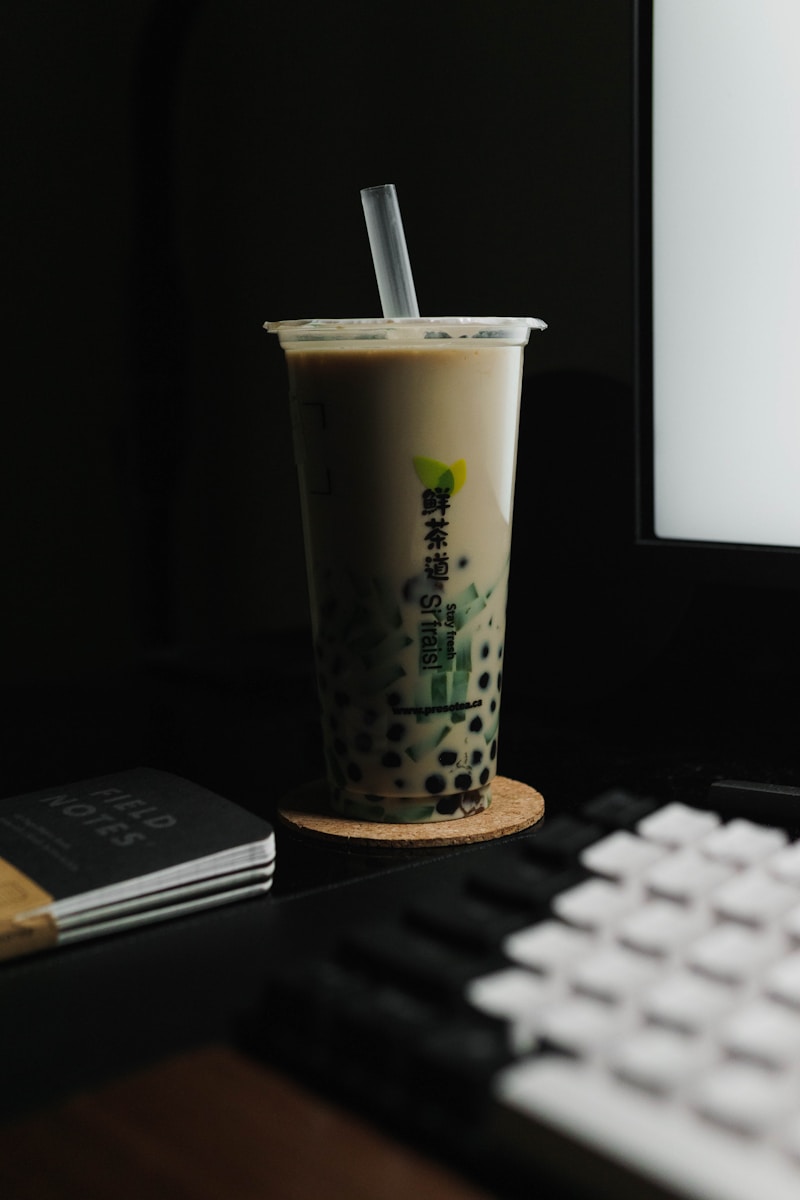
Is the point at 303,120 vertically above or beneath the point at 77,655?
above

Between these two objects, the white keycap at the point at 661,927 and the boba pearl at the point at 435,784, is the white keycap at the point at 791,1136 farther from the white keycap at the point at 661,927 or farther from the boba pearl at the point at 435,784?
the boba pearl at the point at 435,784

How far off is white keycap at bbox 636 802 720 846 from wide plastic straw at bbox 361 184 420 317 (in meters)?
0.27

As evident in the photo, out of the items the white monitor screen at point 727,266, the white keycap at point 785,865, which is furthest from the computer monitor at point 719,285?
the white keycap at point 785,865

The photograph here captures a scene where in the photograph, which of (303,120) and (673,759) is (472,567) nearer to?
(673,759)

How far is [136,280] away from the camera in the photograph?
80 cm

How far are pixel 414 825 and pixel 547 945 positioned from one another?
0.80 ft

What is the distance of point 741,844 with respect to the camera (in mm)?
350

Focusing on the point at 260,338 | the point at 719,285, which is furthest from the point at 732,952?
the point at 260,338

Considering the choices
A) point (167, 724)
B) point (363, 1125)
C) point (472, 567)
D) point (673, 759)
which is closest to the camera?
point (363, 1125)

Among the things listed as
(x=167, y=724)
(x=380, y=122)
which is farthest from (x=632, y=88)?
(x=167, y=724)

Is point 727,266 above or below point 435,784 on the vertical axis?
above

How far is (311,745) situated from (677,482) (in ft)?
0.82

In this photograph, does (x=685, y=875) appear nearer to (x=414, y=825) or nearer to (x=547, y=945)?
(x=547, y=945)

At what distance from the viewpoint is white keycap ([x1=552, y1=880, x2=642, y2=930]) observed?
0.30 metres
